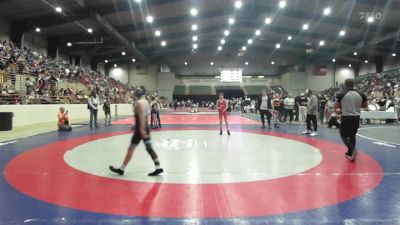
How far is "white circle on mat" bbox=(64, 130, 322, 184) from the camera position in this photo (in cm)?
552

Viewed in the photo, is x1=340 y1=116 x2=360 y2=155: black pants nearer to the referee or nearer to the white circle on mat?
the referee

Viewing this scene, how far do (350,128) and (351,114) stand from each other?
30 cm

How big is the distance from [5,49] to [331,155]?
21404 millimetres

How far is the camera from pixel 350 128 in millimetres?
6738

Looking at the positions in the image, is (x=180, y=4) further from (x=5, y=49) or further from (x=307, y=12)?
(x=5, y=49)

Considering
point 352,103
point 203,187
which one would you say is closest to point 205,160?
point 203,187

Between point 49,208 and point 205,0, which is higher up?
point 205,0

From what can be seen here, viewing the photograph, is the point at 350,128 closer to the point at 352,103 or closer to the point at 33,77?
the point at 352,103

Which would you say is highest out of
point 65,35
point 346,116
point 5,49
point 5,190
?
point 65,35

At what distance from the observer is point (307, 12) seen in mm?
28000

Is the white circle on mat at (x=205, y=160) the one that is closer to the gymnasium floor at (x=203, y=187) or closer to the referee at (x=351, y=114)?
the gymnasium floor at (x=203, y=187)

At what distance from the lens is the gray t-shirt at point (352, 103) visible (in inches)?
263

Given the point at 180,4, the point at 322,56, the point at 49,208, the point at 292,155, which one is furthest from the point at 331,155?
the point at 322,56

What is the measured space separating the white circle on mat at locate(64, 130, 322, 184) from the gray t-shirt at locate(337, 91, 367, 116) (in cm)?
120
